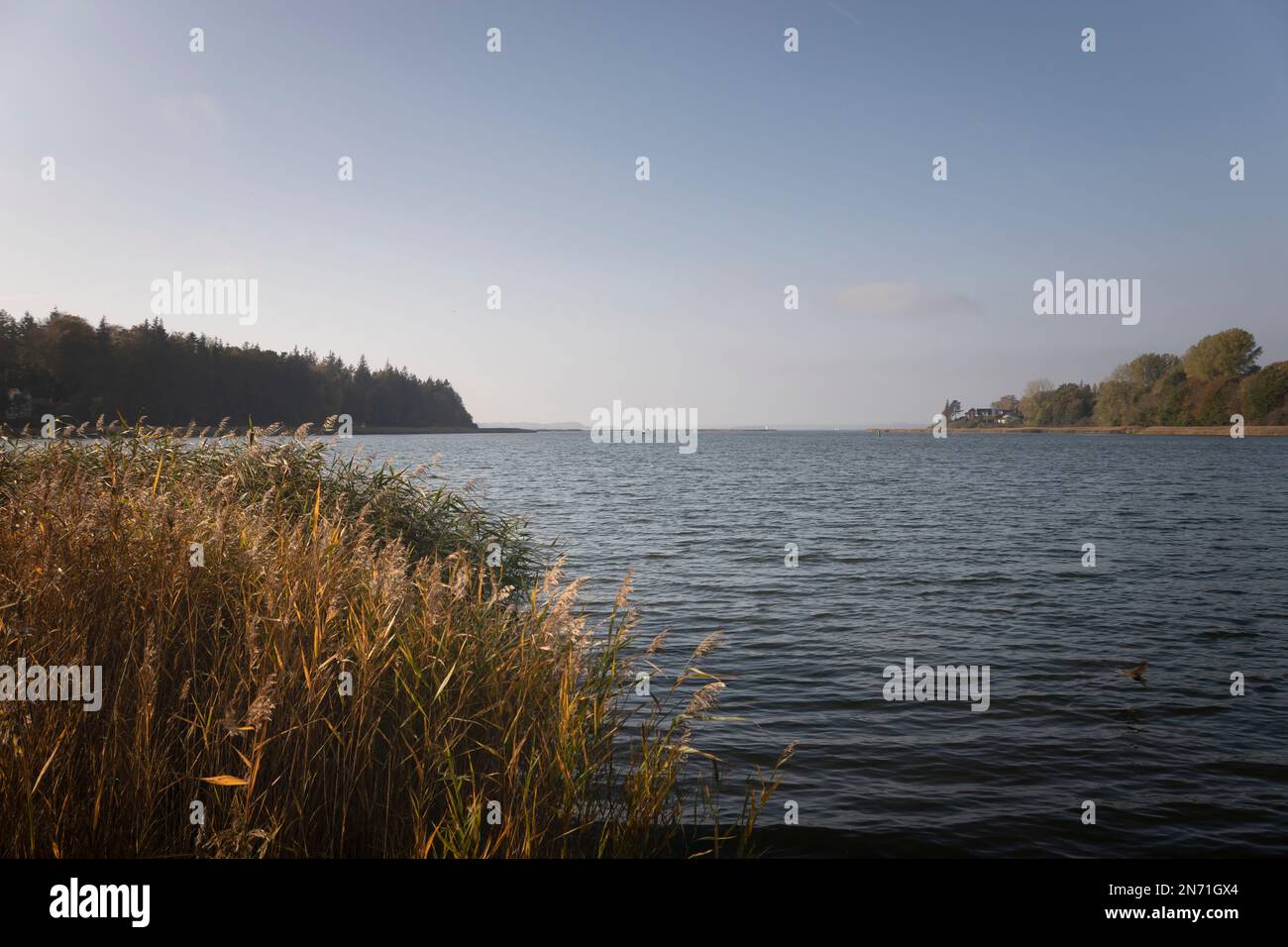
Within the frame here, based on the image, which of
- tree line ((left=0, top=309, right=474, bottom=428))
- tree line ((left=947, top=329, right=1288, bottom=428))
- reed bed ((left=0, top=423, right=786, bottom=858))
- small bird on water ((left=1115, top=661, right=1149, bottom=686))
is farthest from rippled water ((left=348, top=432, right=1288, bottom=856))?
tree line ((left=947, top=329, right=1288, bottom=428))

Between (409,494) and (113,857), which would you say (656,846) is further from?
(409,494)

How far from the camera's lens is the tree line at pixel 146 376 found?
72812mm

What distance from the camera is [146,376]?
105 metres

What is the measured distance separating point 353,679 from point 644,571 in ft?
59.0

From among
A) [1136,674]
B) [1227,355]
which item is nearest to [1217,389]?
[1227,355]

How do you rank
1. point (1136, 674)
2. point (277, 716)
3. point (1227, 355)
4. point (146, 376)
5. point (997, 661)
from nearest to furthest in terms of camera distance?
point (277, 716) < point (1136, 674) < point (997, 661) < point (146, 376) < point (1227, 355)

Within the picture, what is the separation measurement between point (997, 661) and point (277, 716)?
13533 mm

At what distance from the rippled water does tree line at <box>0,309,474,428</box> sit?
52.5 m

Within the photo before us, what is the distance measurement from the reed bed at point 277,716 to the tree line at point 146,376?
61.2 metres

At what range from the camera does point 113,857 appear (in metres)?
4.57

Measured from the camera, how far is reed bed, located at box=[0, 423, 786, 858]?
15.4 ft

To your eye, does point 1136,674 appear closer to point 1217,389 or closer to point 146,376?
point 146,376

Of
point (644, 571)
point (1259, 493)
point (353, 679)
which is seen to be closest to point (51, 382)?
point (644, 571)

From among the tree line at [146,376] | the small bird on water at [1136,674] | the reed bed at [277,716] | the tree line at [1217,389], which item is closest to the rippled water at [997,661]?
the small bird on water at [1136,674]
